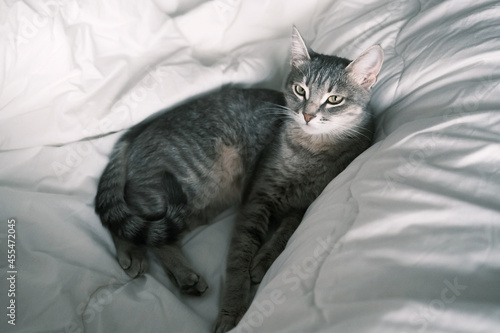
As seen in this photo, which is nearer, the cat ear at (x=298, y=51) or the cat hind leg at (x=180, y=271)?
the cat hind leg at (x=180, y=271)

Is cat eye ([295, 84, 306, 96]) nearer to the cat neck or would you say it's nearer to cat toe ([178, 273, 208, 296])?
the cat neck

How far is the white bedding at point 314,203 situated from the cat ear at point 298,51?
214 millimetres

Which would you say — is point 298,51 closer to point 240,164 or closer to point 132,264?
point 240,164

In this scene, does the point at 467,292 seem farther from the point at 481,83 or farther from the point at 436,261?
the point at 481,83

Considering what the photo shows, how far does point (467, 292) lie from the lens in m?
0.74

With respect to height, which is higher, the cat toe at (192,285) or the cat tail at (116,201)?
the cat tail at (116,201)

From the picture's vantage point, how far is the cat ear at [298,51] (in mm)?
1571

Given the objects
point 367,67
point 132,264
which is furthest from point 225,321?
point 367,67

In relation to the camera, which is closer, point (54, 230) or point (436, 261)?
point (436, 261)

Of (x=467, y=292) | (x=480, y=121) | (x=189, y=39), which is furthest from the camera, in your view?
(x=189, y=39)

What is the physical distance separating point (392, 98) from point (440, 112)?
34cm

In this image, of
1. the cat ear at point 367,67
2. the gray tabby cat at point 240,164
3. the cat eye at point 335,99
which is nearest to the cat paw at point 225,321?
the gray tabby cat at point 240,164

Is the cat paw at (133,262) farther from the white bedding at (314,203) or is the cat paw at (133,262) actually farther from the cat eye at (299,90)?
the cat eye at (299,90)

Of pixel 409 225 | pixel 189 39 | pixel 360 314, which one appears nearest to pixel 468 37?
pixel 409 225
